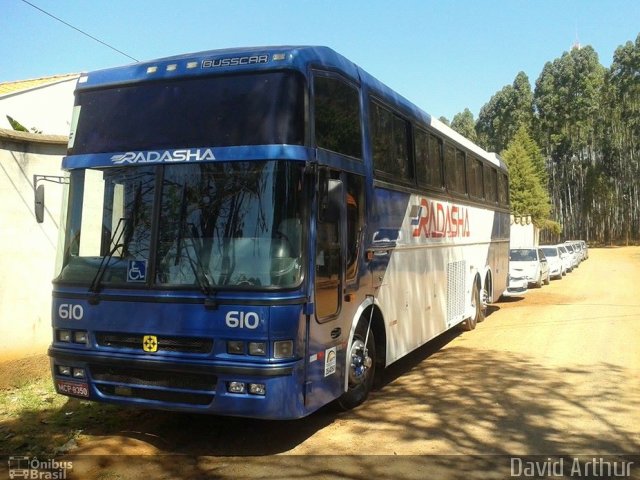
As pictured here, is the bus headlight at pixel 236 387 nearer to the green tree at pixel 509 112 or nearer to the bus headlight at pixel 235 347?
the bus headlight at pixel 235 347

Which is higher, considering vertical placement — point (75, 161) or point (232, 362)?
point (75, 161)

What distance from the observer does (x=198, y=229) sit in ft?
16.4

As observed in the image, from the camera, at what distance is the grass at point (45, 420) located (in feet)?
18.0

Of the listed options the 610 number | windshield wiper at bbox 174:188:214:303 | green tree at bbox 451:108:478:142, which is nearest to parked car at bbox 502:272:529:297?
windshield wiper at bbox 174:188:214:303

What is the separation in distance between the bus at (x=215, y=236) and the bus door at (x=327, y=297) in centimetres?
2

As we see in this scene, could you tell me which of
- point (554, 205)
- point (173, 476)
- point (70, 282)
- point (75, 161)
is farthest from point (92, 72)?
point (554, 205)

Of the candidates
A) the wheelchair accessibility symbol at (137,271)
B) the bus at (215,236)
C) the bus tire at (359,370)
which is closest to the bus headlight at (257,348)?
the bus at (215,236)

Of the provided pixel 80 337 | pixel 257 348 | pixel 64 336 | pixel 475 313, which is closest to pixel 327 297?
pixel 257 348

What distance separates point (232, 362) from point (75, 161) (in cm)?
246

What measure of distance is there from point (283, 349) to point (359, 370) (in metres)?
1.72

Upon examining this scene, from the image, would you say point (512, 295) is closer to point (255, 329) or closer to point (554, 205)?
point (255, 329)

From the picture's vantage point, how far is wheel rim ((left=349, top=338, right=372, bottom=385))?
614 cm

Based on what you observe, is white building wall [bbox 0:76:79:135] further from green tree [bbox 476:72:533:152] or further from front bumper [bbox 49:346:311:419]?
green tree [bbox 476:72:533:152]

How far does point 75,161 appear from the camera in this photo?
5.55 m
